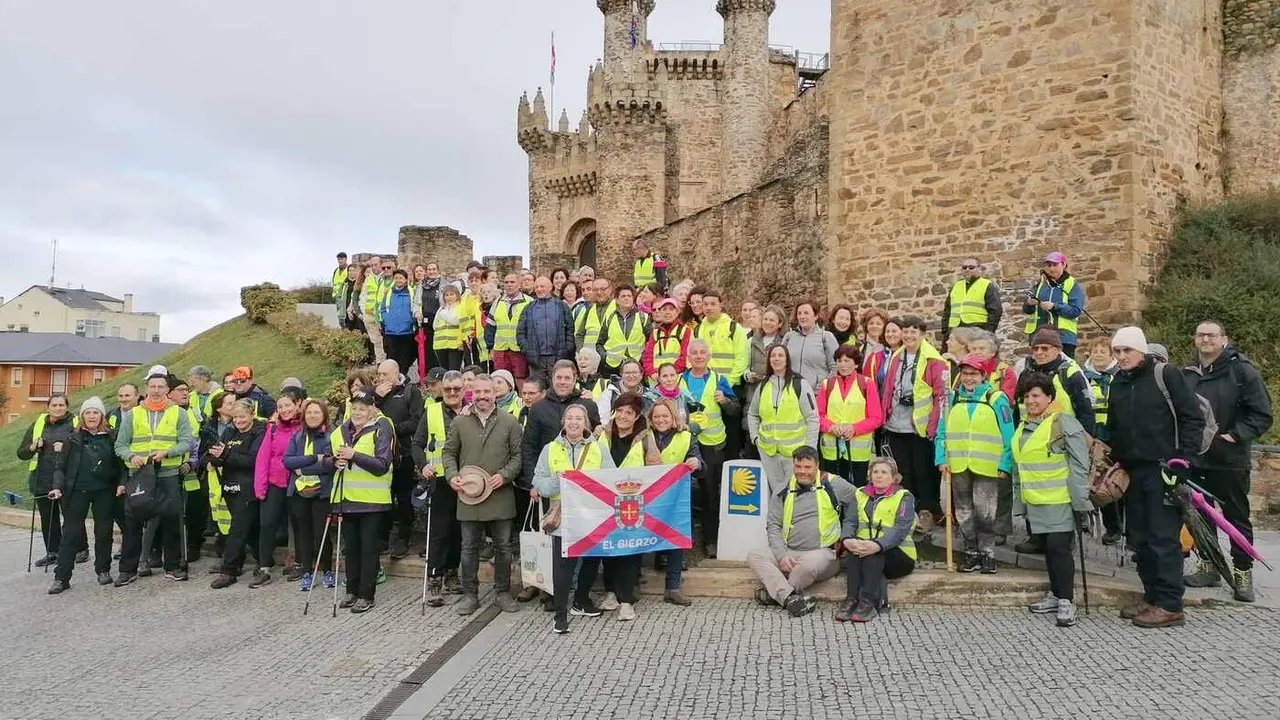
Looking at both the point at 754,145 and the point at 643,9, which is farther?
the point at 643,9

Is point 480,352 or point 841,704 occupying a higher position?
point 480,352

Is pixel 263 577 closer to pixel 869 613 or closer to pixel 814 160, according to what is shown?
pixel 869 613

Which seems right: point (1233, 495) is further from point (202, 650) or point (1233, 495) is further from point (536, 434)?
point (202, 650)

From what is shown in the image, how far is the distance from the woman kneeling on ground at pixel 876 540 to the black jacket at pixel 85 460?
7.28 meters

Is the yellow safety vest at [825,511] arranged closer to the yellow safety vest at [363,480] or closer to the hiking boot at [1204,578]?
the hiking boot at [1204,578]

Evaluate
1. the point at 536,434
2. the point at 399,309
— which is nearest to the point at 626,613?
the point at 536,434

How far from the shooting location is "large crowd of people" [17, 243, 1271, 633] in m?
6.16

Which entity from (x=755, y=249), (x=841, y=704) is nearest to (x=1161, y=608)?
(x=841, y=704)

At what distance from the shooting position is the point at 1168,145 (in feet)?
36.9

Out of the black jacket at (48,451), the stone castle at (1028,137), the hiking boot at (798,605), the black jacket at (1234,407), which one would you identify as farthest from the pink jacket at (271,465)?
the stone castle at (1028,137)

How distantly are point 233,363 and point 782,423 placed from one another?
14.2 metres

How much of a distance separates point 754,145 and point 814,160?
16.7m

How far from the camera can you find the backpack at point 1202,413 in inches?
230

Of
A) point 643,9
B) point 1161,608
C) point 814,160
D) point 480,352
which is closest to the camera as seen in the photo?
point 1161,608
